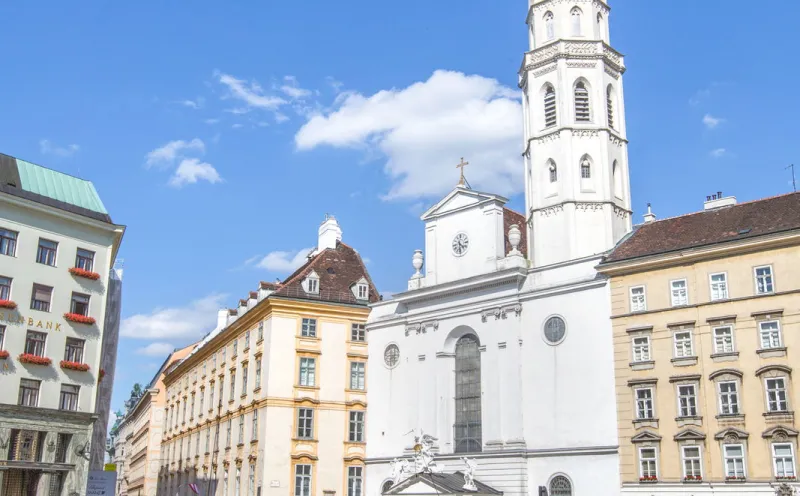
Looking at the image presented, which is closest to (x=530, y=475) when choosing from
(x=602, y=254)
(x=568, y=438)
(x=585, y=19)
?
(x=568, y=438)

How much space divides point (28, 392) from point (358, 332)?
2158 centimetres

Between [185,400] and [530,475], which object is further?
[185,400]

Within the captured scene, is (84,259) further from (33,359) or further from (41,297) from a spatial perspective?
(33,359)

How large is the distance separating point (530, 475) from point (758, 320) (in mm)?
13626

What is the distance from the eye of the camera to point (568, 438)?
41.9 meters

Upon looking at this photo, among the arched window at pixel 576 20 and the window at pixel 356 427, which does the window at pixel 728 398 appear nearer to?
the window at pixel 356 427

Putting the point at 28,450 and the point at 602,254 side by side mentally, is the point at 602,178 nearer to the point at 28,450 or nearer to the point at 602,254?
the point at 602,254

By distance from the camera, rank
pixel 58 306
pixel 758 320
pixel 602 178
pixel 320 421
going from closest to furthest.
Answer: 1. pixel 758 320
2. pixel 58 306
3. pixel 602 178
4. pixel 320 421

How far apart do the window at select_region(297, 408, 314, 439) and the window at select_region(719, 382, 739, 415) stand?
23.5 m

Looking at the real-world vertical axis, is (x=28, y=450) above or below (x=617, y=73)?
below

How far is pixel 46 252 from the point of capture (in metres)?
39.9

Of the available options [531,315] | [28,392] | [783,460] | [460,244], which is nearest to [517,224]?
[460,244]

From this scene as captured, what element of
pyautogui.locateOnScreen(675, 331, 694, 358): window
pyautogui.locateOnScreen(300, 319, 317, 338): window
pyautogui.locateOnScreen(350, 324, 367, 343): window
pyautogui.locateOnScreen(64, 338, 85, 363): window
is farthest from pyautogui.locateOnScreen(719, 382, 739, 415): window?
pyautogui.locateOnScreen(64, 338, 85, 363): window

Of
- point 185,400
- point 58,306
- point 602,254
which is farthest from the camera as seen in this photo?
point 185,400
